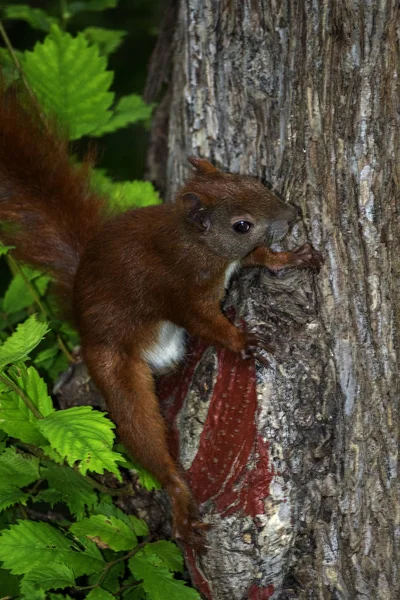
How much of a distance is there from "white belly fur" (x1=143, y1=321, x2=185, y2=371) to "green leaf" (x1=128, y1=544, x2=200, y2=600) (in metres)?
0.50

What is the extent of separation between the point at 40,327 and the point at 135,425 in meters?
0.44

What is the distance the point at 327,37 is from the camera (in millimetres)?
→ 1716

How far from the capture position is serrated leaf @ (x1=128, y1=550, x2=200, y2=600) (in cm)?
171

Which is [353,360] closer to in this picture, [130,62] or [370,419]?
[370,419]

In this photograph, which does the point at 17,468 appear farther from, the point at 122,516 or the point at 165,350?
the point at 165,350

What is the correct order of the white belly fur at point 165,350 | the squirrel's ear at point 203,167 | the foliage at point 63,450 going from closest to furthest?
the foliage at point 63,450 → the squirrel's ear at point 203,167 → the white belly fur at point 165,350

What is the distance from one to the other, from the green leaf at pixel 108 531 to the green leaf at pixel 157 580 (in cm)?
6

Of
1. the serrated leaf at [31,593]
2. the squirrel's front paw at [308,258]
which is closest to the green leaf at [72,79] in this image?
the squirrel's front paw at [308,258]

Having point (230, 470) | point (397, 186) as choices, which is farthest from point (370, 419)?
point (397, 186)

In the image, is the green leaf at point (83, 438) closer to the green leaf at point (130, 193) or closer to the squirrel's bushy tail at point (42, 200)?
the squirrel's bushy tail at point (42, 200)

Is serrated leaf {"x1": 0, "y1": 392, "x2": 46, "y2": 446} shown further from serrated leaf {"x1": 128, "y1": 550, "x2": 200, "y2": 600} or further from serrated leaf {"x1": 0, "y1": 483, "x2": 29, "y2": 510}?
serrated leaf {"x1": 128, "y1": 550, "x2": 200, "y2": 600}

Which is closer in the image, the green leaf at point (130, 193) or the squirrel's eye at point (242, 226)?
the squirrel's eye at point (242, 226)

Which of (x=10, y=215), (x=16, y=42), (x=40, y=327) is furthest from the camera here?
(x=16, y=42)

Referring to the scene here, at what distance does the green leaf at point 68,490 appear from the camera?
1.90 metres
